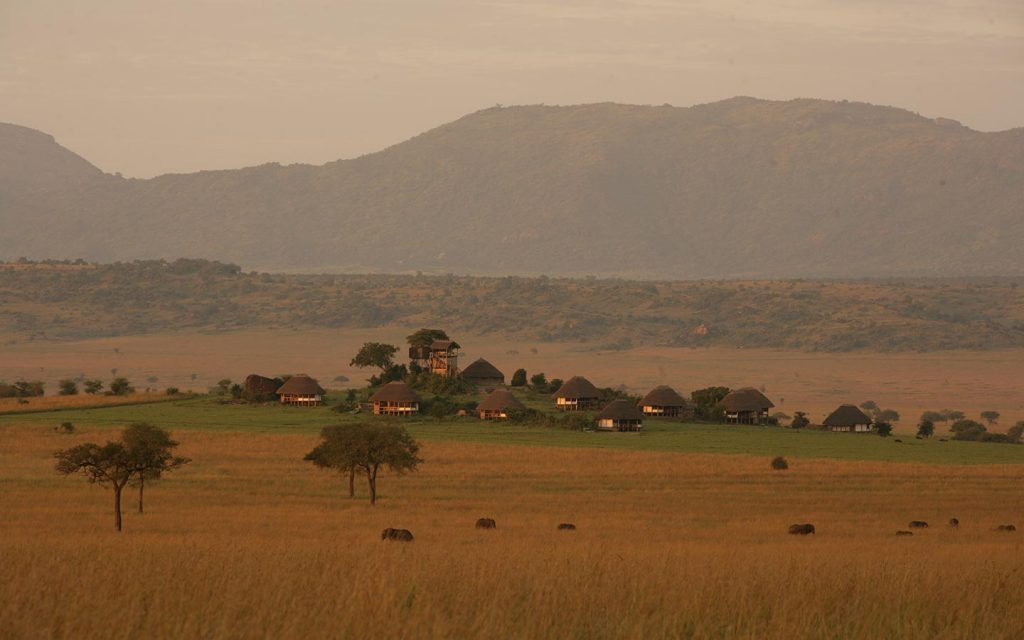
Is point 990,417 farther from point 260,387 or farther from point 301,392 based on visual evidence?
point 260,387

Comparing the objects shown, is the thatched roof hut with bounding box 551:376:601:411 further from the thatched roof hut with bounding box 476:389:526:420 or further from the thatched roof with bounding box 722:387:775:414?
the thatched roof with bounding box 722:387:775:414

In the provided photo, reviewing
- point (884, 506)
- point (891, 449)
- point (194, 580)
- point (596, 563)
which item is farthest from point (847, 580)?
point (891, 449)

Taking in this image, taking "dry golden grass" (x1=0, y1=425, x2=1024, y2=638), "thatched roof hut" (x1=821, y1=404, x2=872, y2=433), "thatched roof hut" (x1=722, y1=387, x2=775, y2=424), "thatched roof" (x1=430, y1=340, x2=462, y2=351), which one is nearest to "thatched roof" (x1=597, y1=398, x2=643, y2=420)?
"thatched roof hut" (x1=722, y1=387, x2=775, y2=424)

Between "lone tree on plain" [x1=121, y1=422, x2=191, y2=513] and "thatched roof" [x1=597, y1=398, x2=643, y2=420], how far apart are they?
38133 mm

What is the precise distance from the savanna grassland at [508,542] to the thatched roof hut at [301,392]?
16.3 feet

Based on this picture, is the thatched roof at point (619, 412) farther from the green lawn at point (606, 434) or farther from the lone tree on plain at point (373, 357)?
the lone tree on plain at point (373, 357)

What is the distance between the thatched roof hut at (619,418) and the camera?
8956cm

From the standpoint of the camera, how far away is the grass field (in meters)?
152

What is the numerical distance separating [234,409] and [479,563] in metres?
76.4

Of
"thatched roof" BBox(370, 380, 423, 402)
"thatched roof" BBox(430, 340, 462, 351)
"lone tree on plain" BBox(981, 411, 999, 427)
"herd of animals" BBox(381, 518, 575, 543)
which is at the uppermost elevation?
"thatched roof" BBox(430, 340, 462, 351)

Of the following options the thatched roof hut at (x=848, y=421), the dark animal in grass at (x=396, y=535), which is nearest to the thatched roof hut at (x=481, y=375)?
the thatched roof hut at (x=848, y=421)

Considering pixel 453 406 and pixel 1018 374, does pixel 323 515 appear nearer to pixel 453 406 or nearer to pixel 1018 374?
pixel 453 406

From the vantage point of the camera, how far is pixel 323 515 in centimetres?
4406

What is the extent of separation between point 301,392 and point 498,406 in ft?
46.2
